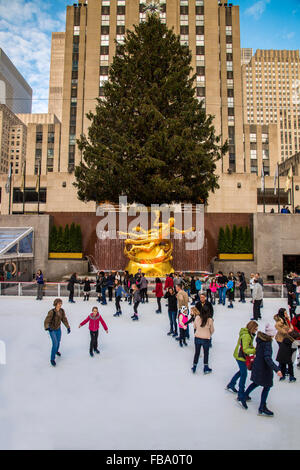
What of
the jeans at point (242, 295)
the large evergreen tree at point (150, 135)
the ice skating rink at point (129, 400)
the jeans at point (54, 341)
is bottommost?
the ice skating rink at point (129, 400)

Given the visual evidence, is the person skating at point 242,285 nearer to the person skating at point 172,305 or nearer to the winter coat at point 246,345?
the person skating at point 172,305

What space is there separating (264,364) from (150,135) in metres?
16.6

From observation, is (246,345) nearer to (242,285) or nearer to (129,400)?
(129,400)

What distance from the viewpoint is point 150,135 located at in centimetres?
1903

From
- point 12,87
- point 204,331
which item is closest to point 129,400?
point 204,331

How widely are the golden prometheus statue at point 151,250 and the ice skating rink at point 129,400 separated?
10.5 meters

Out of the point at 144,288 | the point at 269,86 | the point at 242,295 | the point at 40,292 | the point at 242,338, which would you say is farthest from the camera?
the point at 269,86

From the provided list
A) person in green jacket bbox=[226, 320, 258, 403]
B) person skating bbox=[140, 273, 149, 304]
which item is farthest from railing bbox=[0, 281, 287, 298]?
person in green jacket bbox=[226, 320, 258, 403]

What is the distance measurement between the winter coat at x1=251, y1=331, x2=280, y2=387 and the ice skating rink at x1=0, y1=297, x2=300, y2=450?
0.65m

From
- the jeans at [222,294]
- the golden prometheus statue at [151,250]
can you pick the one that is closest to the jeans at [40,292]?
the golden prometheus statue at [151,250]

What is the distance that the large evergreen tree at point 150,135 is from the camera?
19.1 meters

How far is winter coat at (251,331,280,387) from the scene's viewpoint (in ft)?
15.5

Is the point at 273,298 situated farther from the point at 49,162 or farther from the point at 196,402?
the point at 49,162

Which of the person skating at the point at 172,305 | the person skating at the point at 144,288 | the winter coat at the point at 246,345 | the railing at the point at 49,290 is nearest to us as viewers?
the winter coat at the point at 246,345
